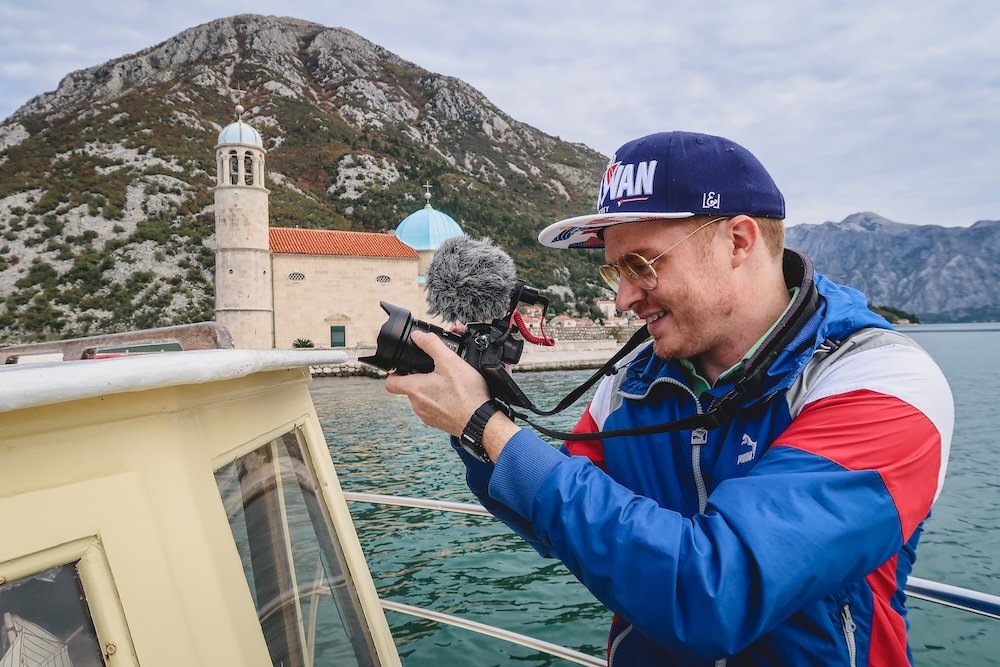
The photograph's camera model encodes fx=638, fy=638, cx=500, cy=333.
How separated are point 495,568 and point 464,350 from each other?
19.5ft

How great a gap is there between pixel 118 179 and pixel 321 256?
2304 cm

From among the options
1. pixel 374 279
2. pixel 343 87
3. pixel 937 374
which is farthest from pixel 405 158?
pixel 937 374

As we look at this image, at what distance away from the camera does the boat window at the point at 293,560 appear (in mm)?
1147

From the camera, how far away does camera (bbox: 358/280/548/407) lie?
114cm

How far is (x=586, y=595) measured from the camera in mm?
6020

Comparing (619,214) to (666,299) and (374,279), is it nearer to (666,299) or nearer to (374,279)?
(666,299)

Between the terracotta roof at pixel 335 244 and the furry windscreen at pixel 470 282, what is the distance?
30.1 m

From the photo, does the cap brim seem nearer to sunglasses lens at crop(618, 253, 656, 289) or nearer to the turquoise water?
sunglasses lens at crop(618, 253, 656, 289)

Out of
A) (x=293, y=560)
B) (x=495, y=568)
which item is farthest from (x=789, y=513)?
(x=495, y=568)

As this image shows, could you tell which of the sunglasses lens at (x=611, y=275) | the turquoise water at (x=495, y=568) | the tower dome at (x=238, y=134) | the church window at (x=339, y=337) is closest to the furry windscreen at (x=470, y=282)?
the sunglasses lens at (x=611, y=275)

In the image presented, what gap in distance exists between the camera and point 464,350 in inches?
47.4

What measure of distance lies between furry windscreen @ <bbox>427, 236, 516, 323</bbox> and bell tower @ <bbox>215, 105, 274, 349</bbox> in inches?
1095

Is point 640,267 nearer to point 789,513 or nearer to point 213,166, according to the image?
point 789,513

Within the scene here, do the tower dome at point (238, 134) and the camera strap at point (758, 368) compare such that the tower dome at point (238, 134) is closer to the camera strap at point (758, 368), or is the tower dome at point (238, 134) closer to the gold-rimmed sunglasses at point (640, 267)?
the gold-rimmed sunglasses at point (640, 267)
